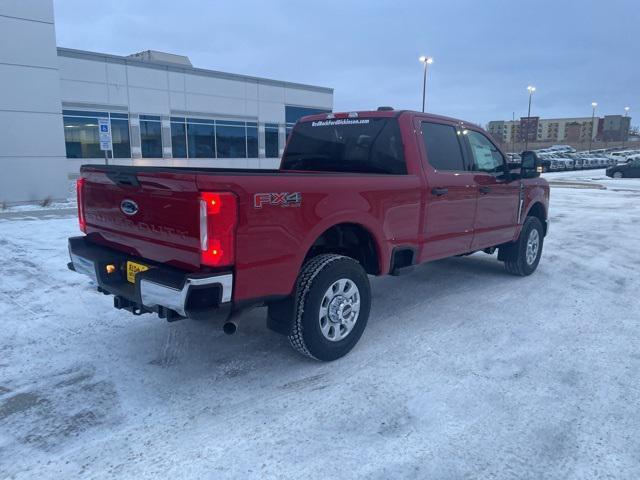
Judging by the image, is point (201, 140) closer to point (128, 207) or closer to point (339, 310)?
point (128, 207)

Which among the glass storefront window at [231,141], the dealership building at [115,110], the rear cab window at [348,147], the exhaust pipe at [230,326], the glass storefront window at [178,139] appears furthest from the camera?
the glass storefront window at [231,141]

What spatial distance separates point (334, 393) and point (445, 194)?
242cm

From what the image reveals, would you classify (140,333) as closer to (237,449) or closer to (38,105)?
(237,449)

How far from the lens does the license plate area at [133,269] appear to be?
3.52 m

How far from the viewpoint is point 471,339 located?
4.50 meters

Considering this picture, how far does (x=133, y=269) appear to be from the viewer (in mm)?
3639

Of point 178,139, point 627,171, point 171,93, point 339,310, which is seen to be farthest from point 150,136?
point 627,171

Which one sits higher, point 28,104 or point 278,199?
point 28,104

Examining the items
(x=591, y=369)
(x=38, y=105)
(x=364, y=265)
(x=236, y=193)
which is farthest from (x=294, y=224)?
(x=38, y=105)

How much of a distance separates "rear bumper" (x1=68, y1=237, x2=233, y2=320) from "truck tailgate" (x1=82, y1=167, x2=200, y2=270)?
0.39 feet

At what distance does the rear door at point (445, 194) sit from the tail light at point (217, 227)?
2286 mm

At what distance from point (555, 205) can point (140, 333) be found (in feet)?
48.5

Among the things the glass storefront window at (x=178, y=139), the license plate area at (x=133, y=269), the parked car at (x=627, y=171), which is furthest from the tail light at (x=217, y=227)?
the parked car at (x=627, y=171)

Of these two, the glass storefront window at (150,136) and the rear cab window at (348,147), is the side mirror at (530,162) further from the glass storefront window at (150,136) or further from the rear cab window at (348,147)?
the glass storefront window at (150,136)
